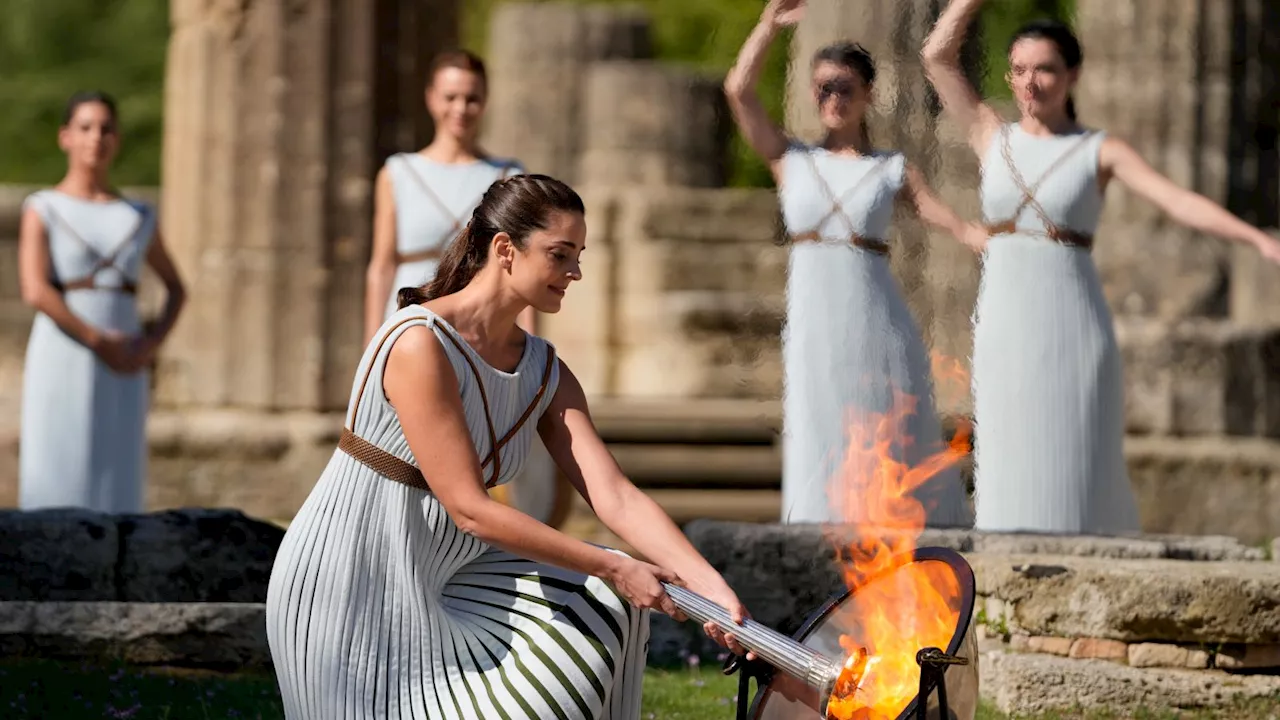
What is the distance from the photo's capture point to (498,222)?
4266 millimetres

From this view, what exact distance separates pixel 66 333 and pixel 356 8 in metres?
2.76

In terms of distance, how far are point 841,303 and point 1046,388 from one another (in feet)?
2.42

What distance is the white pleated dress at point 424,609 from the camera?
13.4ft

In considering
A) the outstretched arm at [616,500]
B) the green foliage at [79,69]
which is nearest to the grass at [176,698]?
the outstretched arm at [616,500]

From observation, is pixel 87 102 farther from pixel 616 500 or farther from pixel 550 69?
pixel 550 69

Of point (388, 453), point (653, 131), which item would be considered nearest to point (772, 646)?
point (388, 453)

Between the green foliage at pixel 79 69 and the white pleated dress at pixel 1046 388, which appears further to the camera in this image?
the green foliage at pixel 79 69

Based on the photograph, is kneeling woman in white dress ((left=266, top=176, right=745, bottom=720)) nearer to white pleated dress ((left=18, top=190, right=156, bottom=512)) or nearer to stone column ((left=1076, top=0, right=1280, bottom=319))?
white pleated dress ((left=18, top=190, right=156, bottom=512))

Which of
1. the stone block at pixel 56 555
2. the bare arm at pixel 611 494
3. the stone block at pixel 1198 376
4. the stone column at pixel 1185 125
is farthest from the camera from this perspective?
the stone column at pixel 1185 125

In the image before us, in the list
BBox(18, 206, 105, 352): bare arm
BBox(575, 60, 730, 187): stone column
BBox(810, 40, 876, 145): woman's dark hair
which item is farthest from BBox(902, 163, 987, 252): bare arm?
BBox(575, 60, 730, 187): stone column

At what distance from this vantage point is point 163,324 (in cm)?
858

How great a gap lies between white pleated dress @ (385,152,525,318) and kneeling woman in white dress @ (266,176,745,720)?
10.9 ft

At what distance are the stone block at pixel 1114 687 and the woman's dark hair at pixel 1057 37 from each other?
2232 millimetres

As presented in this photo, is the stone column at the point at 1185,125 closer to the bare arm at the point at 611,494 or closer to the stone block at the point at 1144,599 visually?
the stone block at the point at 1144,599
